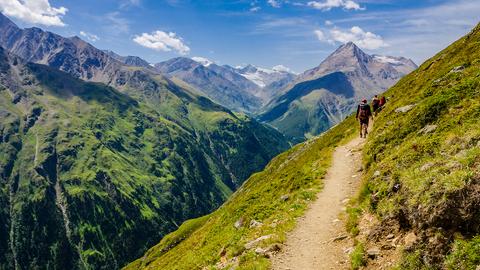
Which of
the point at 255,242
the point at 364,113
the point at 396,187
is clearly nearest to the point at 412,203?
the point at 396,187

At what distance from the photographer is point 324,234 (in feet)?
74.8

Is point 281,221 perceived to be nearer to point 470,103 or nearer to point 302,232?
point 302,232

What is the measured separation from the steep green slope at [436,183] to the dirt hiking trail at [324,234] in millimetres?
2501

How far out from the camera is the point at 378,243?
1825 cm

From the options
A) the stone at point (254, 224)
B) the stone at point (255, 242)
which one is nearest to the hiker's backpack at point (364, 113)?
the stone at point (254, 224)

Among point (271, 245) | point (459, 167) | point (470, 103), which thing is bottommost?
point (271, 245)

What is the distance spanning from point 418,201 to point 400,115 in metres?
19.8

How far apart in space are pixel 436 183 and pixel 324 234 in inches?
342

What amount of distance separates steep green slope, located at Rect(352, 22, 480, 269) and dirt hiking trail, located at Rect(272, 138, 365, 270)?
250 cm

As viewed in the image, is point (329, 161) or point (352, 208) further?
point (329, 161)

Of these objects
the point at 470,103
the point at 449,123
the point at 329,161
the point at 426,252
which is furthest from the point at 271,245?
the point at 329,161

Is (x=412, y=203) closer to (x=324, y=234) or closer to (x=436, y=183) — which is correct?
(x=436, y=183)

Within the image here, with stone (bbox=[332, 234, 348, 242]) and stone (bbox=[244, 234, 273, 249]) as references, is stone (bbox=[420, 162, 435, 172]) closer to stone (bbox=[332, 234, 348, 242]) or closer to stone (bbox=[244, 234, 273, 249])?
stone (bbox=[332, 234, 348, 242])

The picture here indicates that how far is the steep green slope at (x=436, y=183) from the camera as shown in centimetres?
1390
